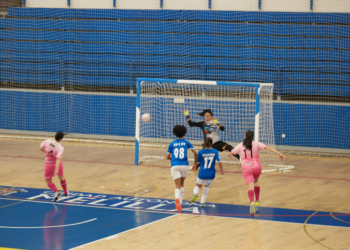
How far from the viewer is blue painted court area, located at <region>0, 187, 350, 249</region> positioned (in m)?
9.55

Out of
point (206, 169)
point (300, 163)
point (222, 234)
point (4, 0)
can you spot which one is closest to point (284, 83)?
point (300, 163)

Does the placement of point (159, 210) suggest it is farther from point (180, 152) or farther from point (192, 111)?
point (192, 111)

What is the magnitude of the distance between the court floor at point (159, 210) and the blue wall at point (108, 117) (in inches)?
124

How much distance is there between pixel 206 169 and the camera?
11.5m

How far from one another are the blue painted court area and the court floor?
19mm

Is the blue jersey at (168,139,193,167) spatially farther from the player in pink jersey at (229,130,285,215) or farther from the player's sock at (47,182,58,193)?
the player's sock at (47,182,58,193)

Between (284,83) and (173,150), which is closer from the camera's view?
(173,150)

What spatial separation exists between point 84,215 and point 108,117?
12.6 meters

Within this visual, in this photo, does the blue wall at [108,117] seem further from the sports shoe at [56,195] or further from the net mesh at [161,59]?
the sports shoe at [56,195]

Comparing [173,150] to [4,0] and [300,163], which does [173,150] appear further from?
[4,0]

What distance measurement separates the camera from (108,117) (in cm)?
2347

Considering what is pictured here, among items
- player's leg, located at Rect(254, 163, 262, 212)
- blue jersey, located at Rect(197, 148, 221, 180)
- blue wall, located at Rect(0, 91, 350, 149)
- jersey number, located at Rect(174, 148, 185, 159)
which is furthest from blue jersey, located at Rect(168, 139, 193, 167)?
blue wall, located at Rect(0, 91, 350, 149)

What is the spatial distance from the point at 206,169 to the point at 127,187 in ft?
10.7

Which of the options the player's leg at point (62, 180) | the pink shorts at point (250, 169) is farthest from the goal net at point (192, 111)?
the pink shorts at point (250, 169)
